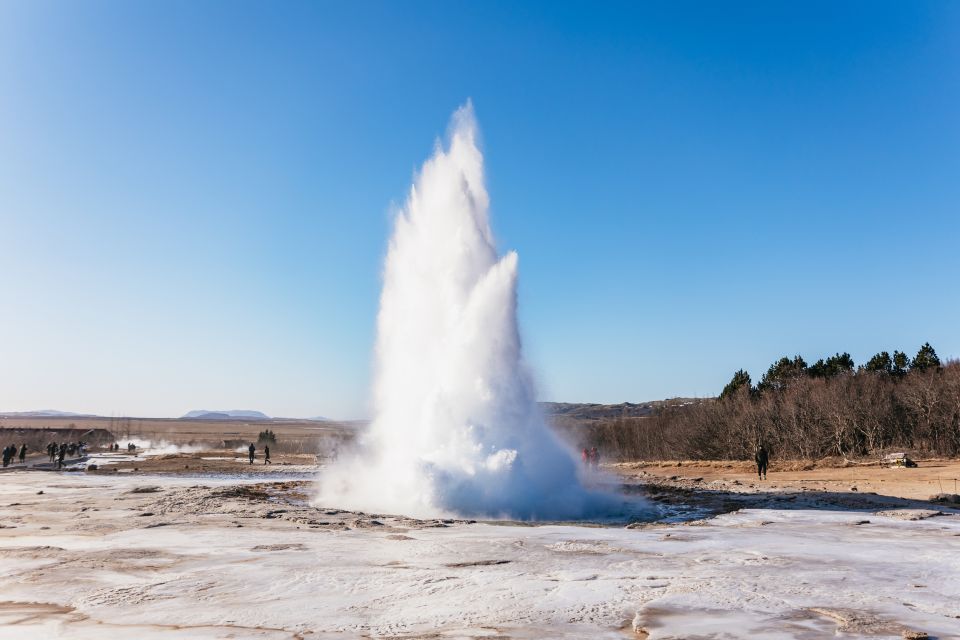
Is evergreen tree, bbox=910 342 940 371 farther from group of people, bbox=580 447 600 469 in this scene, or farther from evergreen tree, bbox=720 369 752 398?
group of people, bbox=580 447 600 469

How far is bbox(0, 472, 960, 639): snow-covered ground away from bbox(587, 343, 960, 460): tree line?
42.8 m

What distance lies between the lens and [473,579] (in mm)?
10078

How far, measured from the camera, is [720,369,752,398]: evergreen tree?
7838cm

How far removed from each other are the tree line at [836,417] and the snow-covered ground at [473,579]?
140 feet

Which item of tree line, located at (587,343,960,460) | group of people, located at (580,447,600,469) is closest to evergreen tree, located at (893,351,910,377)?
tree line, located at (587,343,960,460)

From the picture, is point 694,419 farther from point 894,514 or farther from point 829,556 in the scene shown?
point 829,556

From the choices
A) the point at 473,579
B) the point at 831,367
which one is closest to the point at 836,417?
the point at 831,367

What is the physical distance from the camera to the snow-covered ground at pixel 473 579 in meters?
7.58

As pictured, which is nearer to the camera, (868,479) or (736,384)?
(868,479)

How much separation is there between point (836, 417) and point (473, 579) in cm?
5529

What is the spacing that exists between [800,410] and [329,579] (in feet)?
195

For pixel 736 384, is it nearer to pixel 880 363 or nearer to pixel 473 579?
pixel 880 363

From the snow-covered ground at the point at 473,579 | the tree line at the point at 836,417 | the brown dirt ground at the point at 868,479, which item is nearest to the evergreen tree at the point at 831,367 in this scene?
the tree line at the point at 836,417

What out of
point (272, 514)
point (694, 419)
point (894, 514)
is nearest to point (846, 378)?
point (694, 419)
